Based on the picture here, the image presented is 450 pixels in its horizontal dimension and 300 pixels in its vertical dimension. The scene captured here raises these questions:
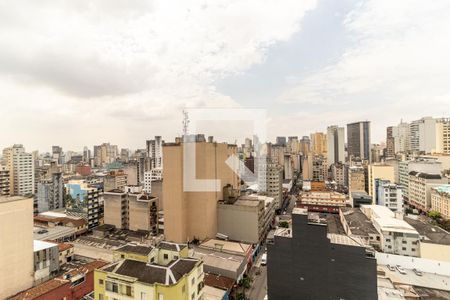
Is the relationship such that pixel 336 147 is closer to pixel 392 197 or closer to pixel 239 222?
pixel 392 197

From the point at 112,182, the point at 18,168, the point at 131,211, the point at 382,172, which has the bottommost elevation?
the point at 131,211

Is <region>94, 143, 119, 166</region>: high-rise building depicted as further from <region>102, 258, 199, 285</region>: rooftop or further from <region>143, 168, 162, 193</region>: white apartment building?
<region>102, 258, 199, 285</region>: rooftop

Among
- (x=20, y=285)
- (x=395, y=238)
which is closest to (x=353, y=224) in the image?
(x=395, y=238)

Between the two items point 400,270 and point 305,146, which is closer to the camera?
point 400,270

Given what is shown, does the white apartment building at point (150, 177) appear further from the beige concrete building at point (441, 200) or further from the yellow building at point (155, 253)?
the beige concrete building at point (441, 200)

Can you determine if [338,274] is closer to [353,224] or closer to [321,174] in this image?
[353,224]

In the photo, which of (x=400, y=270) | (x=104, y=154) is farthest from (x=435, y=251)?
(x=104, y=154)

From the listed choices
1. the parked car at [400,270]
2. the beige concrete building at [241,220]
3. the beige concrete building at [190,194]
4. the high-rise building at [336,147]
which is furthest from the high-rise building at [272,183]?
the high-rise building at [336,147]
